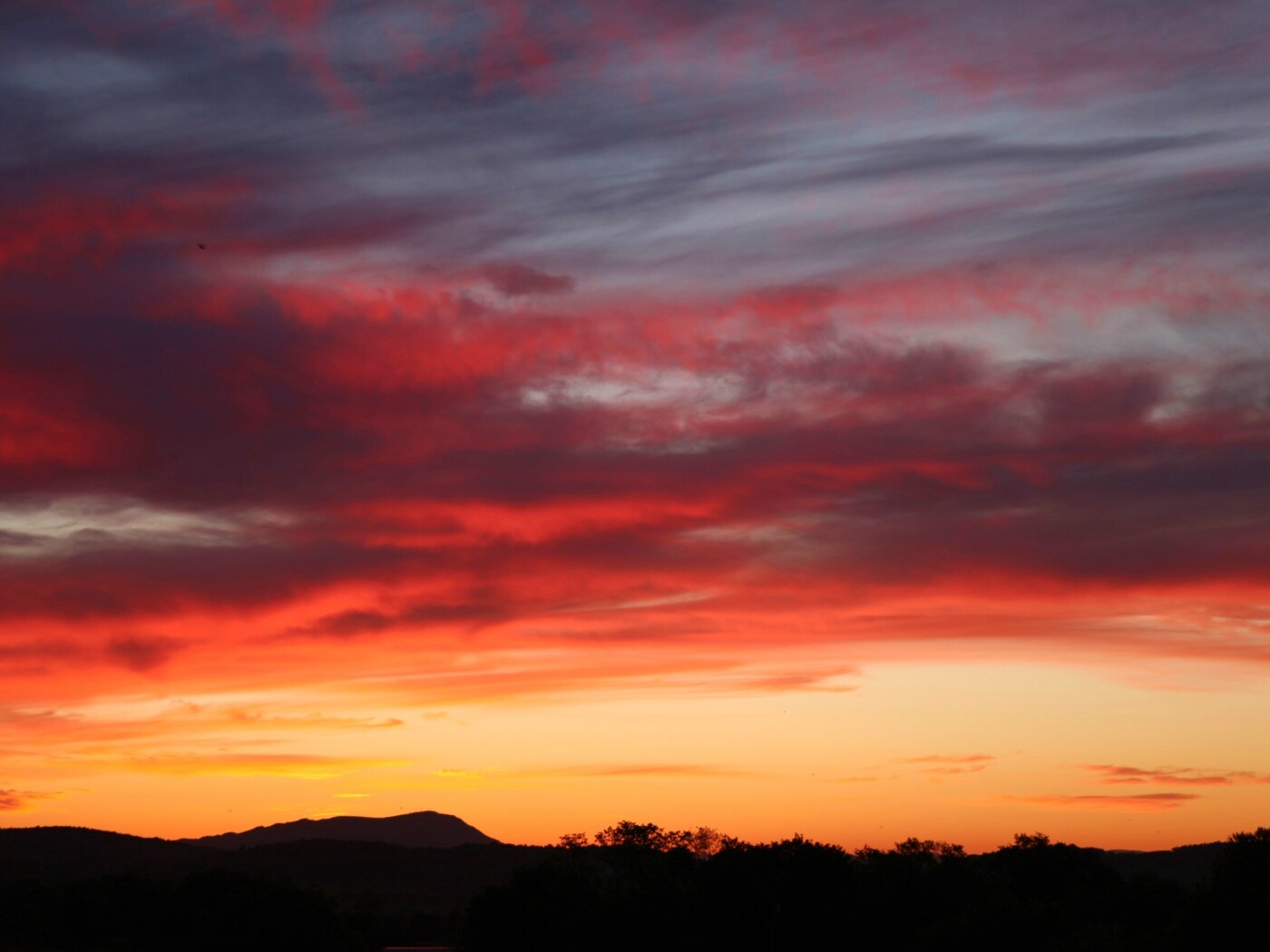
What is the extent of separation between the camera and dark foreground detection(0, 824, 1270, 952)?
258ft

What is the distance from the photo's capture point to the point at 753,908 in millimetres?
103938

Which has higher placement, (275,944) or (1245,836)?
(1245,836)

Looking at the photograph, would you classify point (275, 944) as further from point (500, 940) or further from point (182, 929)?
point (500, 940)

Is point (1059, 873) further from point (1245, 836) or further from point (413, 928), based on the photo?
point (413, 928)

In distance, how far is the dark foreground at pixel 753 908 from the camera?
7856 centimetres

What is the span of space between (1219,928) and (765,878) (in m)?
41.7

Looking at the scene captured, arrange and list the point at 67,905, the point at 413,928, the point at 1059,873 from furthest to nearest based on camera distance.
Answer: the point at 413,928 → the point at 67,905 → the point at 1059,873

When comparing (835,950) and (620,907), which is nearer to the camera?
(835,950)

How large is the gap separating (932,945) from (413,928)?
13116 centimetres

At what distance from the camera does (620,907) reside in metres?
115

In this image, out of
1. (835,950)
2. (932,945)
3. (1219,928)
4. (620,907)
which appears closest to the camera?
(1219,928)

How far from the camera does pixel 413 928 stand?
648 ft

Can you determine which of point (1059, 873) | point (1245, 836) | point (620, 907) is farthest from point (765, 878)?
point (1059, 873)

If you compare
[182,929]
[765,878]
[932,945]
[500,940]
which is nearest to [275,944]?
[182,929]
